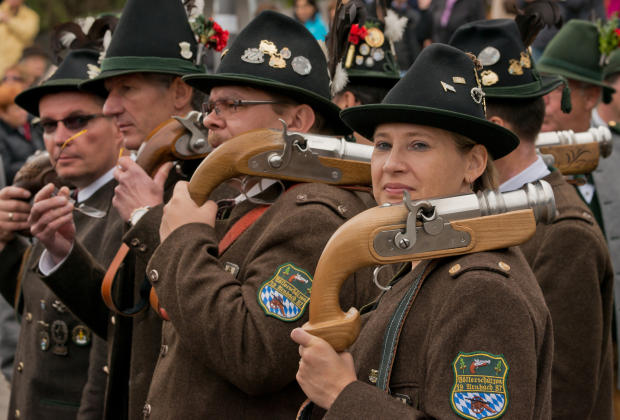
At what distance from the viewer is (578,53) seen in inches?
247

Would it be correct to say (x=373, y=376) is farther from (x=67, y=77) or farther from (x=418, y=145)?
(x=67, y=77)

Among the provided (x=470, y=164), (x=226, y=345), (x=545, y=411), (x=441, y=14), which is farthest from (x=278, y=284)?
(x=441, y=14)

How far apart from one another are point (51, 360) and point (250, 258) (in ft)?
6.32

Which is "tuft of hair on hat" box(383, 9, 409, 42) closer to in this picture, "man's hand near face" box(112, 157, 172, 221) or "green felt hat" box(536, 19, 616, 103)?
"green felt hat" box(536, 19, 616, 103)

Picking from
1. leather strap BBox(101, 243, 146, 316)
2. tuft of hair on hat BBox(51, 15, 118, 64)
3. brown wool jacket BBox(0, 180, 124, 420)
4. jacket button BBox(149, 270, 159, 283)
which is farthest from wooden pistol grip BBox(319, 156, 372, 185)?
tuft of hair on hat BBox(51, 15, 118, 64)

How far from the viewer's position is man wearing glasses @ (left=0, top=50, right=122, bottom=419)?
16.1 ft

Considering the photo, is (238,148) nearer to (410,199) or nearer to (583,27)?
(410,199)

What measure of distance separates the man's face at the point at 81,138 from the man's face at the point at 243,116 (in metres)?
1.64

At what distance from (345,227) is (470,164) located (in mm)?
574

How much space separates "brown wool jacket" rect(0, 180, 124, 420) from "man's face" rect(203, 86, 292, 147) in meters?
1.42

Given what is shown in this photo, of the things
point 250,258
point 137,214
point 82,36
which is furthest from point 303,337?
point 82,36

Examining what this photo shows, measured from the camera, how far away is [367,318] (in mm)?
3186

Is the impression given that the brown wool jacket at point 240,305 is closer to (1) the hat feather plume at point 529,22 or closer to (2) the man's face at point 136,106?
(2) the man's face at point 136,106

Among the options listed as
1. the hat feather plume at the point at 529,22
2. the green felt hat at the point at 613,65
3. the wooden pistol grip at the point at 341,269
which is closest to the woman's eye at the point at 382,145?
the wooden pistol grip at the point at 341,269
